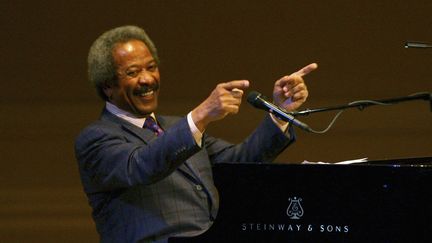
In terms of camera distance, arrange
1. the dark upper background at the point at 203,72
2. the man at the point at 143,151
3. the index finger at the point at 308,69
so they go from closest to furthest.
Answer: the man at the point at 143,151
the index finger at the point at 308,69
the dark upper background at the point at 203,72

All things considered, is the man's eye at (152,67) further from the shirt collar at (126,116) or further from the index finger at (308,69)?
the index finger at (308,69)

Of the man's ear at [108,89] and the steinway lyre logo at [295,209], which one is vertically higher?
the man's ear at [108,89]

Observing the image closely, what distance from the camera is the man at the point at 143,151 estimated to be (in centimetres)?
222

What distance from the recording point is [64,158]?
418 centimetres

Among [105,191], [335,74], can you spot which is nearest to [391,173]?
[105,191]

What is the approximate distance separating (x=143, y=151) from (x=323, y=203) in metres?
0.51

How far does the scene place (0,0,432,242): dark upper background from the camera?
4.01m

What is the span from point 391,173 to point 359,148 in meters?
2.15

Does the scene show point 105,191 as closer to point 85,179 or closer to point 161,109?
point 85,179

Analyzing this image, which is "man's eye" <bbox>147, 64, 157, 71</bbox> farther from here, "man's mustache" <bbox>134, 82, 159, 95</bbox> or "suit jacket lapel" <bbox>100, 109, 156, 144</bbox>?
"suit jacket lapel" <bbox>100, 109, 156, 144</bbox>

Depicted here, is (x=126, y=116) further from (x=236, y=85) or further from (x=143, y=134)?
(x=236, y=85)

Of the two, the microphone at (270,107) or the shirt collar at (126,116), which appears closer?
the microphone at (270,107)

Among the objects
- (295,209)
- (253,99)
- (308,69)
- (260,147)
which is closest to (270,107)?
(253,99)

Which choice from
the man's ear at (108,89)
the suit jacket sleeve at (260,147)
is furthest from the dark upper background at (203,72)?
the man's ear at (108,89)
